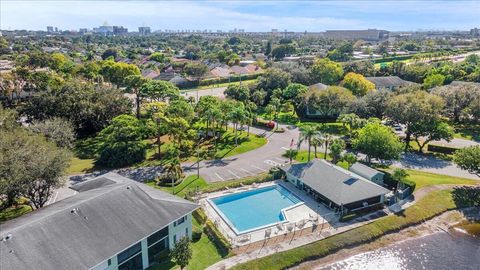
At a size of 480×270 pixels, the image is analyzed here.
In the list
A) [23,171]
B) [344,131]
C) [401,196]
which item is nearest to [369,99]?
[344,131]

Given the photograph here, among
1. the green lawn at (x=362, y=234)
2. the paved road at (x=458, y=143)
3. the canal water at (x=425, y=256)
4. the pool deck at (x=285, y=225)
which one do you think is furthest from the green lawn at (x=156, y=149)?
the paved road at (x=458, y=143)

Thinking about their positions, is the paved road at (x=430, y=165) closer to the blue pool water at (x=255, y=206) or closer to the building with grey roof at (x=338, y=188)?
the building with grey roof at (x=338, y=188)

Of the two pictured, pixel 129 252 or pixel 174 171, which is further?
pixel 174 171

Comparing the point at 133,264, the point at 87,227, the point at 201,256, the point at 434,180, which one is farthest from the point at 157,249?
the point at 434,180

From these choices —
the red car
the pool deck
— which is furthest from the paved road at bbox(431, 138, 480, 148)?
the pool deck

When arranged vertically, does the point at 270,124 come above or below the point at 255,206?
above

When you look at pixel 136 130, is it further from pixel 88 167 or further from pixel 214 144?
pixel 214 144

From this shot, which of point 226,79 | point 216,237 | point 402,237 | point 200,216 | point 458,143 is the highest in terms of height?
point 226,79

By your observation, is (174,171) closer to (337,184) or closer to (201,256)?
(201,256)
